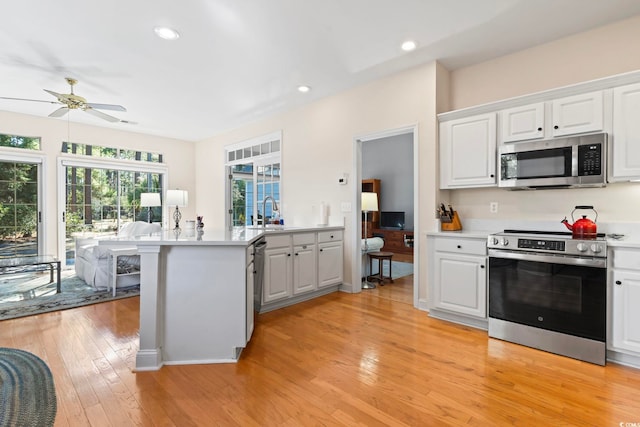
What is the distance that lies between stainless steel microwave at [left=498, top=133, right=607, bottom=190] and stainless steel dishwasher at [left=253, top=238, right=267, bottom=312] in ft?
8.10

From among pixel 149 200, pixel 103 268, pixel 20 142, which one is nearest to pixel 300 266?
pixel 103 268

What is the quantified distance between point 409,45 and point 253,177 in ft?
12.2

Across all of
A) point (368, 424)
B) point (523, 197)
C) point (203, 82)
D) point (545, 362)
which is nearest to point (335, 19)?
point (203, 82)

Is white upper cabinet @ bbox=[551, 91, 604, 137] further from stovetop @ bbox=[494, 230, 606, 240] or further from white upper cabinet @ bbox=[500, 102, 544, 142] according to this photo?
stovetop @ bbox=[494, 230, 606, 240]

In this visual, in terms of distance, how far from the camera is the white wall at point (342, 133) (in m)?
3.62

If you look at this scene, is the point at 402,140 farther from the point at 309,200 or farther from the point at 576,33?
the point at 576,33

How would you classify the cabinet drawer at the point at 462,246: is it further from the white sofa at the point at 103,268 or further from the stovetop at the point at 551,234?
the white sofa at the point at 103,268

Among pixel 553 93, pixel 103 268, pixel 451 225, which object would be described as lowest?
pixel 103 268

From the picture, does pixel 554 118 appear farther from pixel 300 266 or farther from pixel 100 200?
pixel 100 200

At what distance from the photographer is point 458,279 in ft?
10.3

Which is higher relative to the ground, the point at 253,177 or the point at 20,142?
the point at 20,142

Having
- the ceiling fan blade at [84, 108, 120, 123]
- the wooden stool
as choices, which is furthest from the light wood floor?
the ceiling fan blade at [84, 108, 120, 123]

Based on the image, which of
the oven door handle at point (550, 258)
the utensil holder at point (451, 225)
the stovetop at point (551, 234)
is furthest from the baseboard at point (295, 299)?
the stovetop at point (551, 234)

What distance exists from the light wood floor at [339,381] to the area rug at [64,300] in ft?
1.42
